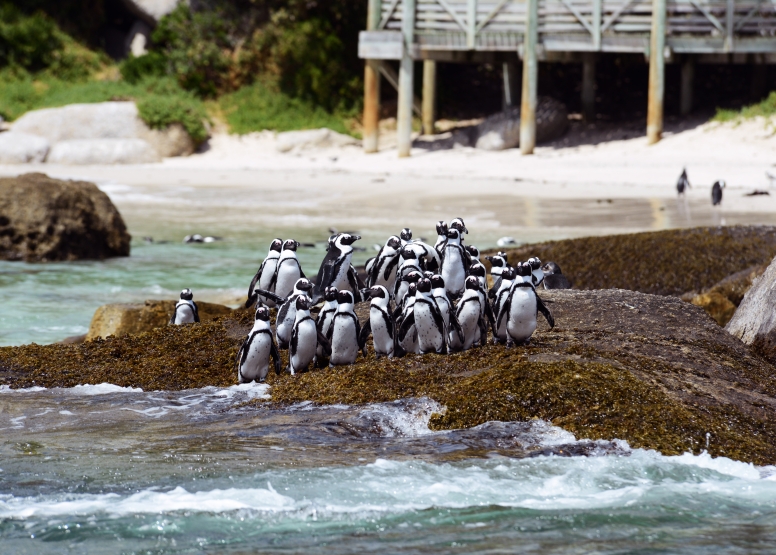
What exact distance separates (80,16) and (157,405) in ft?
94.6

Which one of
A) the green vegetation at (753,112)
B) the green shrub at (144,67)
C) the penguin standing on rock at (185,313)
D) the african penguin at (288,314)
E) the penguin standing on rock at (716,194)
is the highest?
the green shrub at (144,67)

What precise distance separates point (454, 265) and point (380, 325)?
136cm

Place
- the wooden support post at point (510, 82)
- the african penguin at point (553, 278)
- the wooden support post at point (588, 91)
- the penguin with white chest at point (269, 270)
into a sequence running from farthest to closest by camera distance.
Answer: the wooden support post at point (510, 82), the wooden support post at point (588, 91), the african penguin at point (553, 278), the penguin with white chest at point (269, 270)

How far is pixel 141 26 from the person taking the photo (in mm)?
32906

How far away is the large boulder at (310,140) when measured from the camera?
26.0 m

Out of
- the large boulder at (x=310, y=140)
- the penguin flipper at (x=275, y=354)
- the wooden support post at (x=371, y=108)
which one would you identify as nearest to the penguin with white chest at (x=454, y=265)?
the penguin flipper at (x=275, y=354)

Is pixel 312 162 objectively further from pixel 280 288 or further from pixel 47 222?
pixel 280 288

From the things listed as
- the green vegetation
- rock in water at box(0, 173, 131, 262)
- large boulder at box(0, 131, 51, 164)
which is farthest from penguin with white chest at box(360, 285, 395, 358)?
large boulder at box(0, 131, 51, 164)

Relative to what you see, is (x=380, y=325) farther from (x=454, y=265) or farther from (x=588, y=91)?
(x=588, y=91)

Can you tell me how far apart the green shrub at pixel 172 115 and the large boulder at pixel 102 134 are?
148mm

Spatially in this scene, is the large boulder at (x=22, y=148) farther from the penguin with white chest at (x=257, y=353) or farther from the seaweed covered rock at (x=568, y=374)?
the penguin with white chest at (x=257, y=353)

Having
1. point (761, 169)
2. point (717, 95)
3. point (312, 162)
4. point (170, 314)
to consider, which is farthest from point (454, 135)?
point (170, 314)

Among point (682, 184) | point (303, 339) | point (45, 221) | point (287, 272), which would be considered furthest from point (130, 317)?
point (682, 184)

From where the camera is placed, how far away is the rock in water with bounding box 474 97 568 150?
24.4 metres
